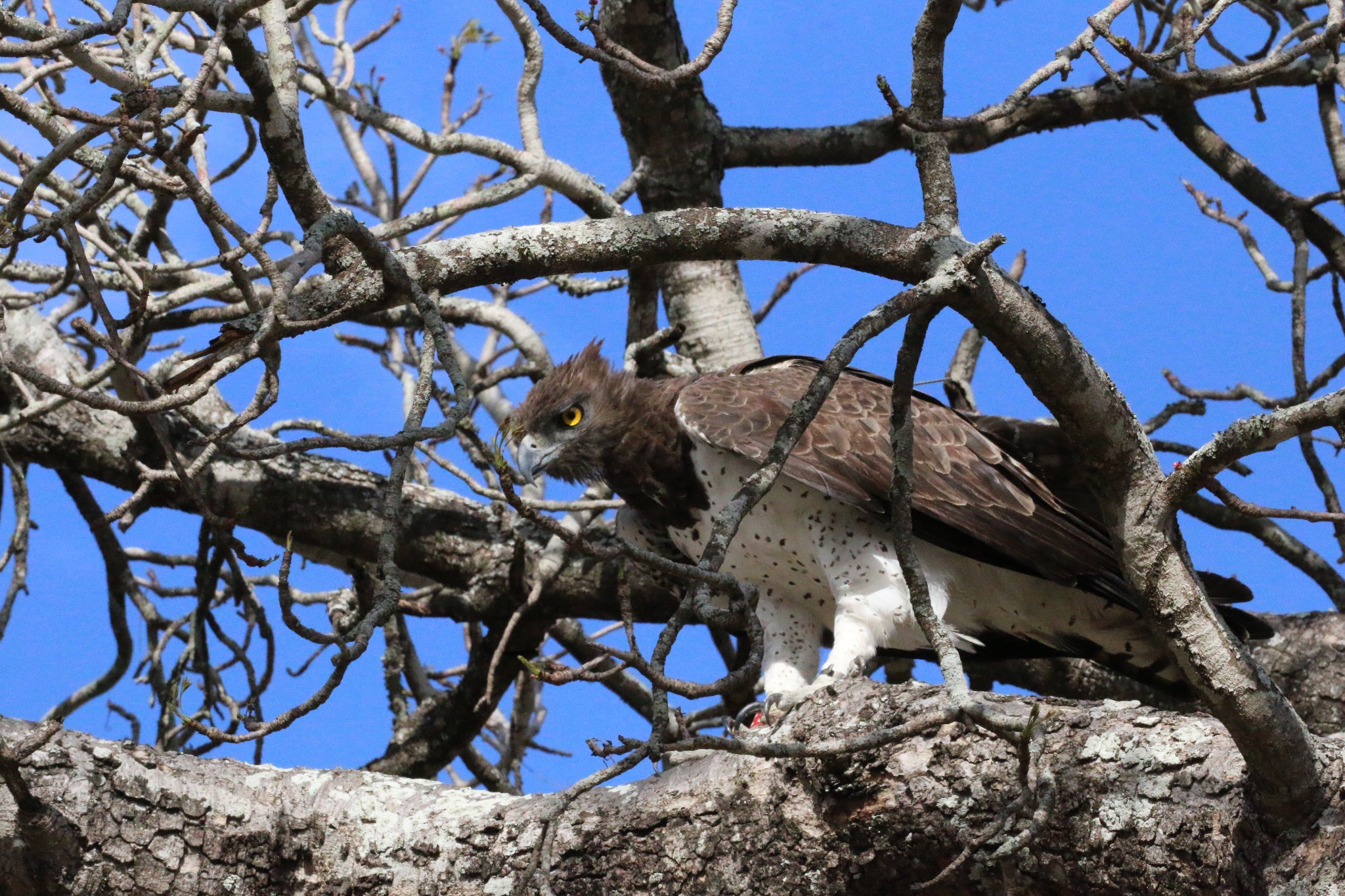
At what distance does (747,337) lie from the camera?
21.7ft

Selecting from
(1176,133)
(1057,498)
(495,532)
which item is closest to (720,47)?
(1057,498)

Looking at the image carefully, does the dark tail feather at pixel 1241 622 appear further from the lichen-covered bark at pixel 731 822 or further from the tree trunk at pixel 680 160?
the tree trunk at pixel 680 160

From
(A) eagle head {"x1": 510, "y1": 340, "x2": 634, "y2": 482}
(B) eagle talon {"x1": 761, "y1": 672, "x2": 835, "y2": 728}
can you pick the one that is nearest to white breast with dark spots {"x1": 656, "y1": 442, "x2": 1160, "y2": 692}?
(B) eagle talon {"x1": 761, "y1": 672, "x2": 835, "y2": 728}

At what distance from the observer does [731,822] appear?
336 cm

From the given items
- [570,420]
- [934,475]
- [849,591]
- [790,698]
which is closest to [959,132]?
[934,475]

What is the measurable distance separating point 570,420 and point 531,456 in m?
0.24

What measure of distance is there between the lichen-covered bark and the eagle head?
2053mm

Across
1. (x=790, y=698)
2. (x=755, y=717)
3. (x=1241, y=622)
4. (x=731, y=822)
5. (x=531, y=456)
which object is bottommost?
(x=731, y=822)

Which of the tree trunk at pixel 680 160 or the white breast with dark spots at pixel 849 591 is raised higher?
the tree trunk at pixel 680 160

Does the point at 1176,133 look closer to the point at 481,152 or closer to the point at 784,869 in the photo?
the point at 481,152

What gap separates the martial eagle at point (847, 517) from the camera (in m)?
4.74

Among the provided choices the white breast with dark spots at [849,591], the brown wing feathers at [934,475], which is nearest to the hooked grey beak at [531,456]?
the white breast with dark spots at [849,591]

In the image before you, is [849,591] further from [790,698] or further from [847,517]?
[790,698]

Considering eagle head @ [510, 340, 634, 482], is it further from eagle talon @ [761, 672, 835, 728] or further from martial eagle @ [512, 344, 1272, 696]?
eagle talon @ [761, 672, 835, 728]
